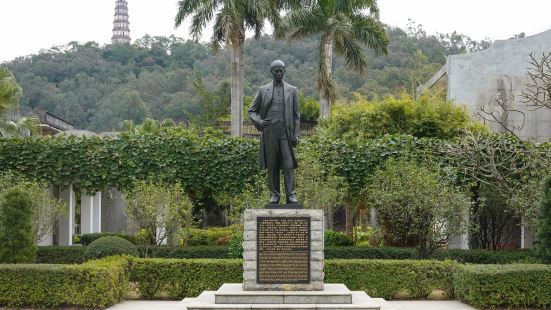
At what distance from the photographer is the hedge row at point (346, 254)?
21.1m

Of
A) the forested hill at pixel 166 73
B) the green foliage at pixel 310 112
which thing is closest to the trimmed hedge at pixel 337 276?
the green foliage at pixel 310 112

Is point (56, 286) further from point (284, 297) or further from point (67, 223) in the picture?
point (67, 223)

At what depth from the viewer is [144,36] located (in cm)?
7788

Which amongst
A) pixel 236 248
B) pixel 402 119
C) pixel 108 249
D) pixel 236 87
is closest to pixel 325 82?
pixel 236 87

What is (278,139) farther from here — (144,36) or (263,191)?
(144,36)

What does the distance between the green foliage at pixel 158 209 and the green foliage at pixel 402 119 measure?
8.36 m

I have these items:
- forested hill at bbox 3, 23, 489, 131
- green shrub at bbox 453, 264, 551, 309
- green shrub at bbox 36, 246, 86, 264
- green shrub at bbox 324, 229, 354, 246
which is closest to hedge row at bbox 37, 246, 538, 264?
green shrub at bbox 36, 246, 86, 264

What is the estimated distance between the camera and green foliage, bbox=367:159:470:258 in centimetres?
→ 2025

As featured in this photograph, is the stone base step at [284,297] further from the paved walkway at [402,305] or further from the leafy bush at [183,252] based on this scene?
the leafy bush at [183,252]

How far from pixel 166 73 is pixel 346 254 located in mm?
47939

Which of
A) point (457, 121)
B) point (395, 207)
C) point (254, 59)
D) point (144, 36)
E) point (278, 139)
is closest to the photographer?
point (278, 139)

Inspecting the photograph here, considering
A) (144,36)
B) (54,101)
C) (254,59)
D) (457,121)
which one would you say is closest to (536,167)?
(457,121)

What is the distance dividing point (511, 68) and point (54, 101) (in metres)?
40.5

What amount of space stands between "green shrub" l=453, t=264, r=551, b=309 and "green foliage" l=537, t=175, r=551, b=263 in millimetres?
1289
